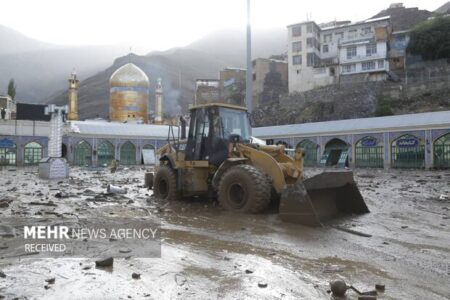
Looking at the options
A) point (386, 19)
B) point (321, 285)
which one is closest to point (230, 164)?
point (321, 285)

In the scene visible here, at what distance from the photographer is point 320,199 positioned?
21.0ft

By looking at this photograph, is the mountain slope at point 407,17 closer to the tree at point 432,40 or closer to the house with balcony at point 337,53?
the house with balcony at point 337,53

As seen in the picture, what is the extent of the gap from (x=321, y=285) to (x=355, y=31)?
57403mm

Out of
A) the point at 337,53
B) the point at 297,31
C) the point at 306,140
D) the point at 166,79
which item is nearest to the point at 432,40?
the point at 337,53

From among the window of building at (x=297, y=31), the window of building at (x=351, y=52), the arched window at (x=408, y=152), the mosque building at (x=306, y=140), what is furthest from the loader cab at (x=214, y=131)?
the window of building at (x=297, y=31)

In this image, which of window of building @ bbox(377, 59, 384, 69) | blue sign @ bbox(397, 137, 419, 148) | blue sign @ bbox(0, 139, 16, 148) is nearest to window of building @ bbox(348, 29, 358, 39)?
window of building @ bbox(377, 59, 384, 69)

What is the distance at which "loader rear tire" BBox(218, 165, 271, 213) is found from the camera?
6.23 metres

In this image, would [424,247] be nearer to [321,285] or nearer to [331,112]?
[321,285]

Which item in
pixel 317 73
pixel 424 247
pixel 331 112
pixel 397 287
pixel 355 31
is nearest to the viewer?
pixel 397 287

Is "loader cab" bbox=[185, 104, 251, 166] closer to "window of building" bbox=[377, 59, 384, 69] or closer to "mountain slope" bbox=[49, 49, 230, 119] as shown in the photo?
"window of building" bbox=[377, 59, 384, 69]

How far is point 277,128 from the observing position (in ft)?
116

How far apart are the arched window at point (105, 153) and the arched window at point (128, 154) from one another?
100 centimetres

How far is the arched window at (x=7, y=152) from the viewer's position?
103 ft

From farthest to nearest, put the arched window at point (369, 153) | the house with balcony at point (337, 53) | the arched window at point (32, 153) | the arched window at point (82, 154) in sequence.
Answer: the house with balcony at point (337, 53)
the arched window at point (82, 154)
the arched window at point (32, 153)
the arched window at point (369, 153)
